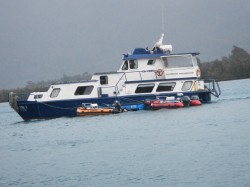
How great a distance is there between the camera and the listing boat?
45.0 meters

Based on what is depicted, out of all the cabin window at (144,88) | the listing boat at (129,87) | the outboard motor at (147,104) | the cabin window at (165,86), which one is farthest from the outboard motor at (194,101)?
the outboard motor at (147,104)

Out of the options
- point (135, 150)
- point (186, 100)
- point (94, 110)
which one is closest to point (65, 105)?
point (94, 110)

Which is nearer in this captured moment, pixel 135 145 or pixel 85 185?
pixel 85 185

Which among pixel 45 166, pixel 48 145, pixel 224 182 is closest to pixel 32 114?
pixel 48 145

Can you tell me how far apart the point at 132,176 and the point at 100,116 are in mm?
21827

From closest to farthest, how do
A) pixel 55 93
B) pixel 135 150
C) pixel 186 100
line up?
1. pixel 135 150
2. pixel 186 100
3. pixel 55 93

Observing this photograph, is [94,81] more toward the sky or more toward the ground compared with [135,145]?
more toward the sky

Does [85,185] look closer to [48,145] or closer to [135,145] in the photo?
[135,145]

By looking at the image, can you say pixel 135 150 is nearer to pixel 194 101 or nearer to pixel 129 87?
pixel 129 87

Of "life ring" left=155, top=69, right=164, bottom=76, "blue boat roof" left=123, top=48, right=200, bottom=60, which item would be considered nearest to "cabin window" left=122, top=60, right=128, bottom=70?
"blue boat roof" left=123, top=48, right=200, bottom=60

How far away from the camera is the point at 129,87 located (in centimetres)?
4491

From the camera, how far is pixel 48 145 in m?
34.6

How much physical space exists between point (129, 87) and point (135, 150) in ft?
51.9

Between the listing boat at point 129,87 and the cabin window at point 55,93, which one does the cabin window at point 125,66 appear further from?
the cabin window at point 55,93
